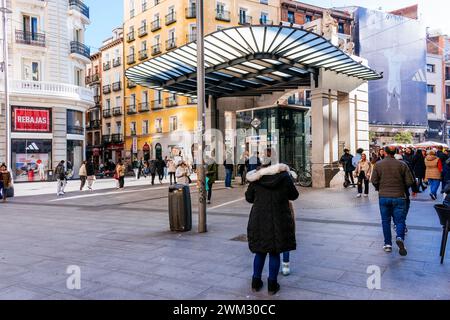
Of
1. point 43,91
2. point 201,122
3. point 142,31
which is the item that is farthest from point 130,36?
point 201,122

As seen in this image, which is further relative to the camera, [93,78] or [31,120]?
[93,78]

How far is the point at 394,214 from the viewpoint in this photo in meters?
6.04

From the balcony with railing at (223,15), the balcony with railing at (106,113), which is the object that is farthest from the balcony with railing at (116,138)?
the balcony with railing at (223,15)

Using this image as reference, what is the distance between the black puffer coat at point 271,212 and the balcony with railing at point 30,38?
95.4 ft

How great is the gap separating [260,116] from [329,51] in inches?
230

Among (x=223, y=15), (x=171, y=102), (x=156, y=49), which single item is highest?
(x=223, y=15)

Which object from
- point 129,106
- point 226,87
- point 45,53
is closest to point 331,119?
point 226,87

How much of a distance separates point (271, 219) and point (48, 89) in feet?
90.9

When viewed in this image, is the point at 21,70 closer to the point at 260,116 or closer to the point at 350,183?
the point at 260,116

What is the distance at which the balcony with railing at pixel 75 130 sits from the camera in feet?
97.2

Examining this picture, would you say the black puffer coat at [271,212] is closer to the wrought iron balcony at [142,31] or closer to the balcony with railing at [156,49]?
the balcony with railing at [156,49]

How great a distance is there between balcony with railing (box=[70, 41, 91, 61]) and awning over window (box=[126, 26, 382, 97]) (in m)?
14.9

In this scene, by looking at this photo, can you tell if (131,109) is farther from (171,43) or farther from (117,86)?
(171,43)
